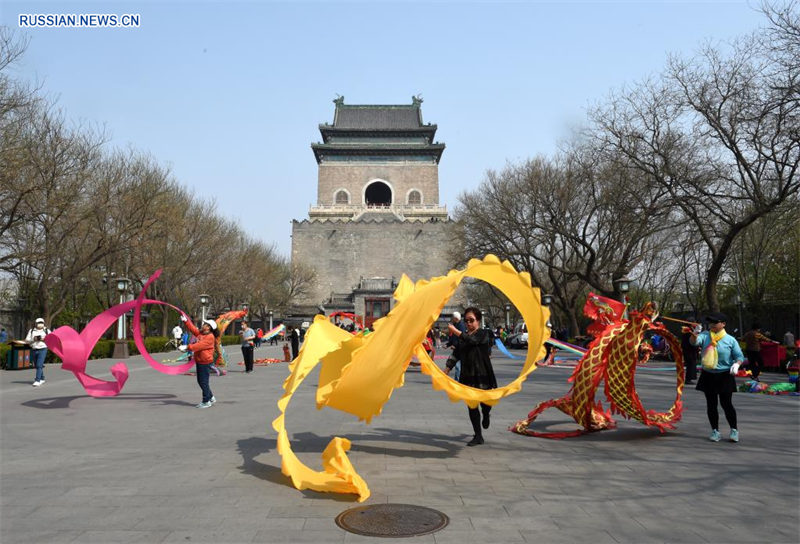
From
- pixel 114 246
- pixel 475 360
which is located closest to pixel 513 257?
pixel 114 246

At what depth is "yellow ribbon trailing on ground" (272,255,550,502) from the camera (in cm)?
525

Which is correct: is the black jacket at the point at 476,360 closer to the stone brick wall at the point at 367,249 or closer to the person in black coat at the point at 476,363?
the person in black coat at the point at 476,363

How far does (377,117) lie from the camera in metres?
79.8

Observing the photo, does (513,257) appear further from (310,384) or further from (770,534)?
(770,534)

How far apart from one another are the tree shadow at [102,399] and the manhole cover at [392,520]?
24.8 ft

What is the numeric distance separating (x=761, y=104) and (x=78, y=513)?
17041 millimetres

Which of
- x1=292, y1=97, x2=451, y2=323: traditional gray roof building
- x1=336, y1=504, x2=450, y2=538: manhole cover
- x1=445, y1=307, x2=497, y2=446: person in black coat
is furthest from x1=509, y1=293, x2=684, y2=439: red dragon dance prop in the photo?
x1=292, y1=97, x2=451, y2=323: traditional gray roof building

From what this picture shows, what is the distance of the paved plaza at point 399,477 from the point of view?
443cm

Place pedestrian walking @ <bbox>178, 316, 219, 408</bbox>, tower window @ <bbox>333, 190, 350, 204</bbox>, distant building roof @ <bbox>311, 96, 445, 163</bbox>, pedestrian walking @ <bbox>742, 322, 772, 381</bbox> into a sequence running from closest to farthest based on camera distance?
pedestrian walking @ <bbox>178, 316, 219, 408</bbox> < pedestrian walking @ <bbox>742, 322, 772, 381</bbox> < tower window @ <bbox>333, 190, 350, 204</bbox> < distant building roof @ <bbox>311, 96, 445, 163</bbox>

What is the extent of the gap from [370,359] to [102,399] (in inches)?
339

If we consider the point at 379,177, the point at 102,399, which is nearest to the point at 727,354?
the point at 102,399

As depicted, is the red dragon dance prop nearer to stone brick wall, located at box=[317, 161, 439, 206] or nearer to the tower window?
stone brick wall, located at box=[317, 161, 439, 206]

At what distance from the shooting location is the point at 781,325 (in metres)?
22.2

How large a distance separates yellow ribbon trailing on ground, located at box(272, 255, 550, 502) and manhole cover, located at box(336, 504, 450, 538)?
31cm
